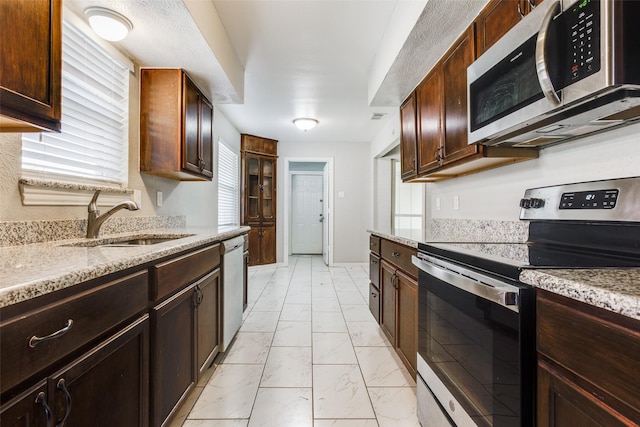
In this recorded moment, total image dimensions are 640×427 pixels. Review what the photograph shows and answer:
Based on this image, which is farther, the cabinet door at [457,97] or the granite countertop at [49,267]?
the cabinet door at [457,97]

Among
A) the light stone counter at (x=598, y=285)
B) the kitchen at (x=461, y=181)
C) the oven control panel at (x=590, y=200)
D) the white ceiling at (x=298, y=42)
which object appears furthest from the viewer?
the white ceiling at (x=298, y=42)

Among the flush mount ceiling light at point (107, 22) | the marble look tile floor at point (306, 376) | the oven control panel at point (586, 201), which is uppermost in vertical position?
the flush mount ceiling light at point (107, 22)

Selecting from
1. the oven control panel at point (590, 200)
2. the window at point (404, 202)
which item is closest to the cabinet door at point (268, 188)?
the window at point (404, 202)

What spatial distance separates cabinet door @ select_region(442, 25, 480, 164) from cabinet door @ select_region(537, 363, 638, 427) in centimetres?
119

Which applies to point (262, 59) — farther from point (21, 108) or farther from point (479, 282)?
point (479, 282)

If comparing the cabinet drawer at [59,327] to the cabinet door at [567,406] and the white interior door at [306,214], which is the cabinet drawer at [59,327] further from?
the white interior door at [306,214]

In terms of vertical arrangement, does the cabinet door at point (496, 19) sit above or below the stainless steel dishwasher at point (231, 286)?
above

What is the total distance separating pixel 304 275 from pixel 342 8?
155 inches

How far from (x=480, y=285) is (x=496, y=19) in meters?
1.30

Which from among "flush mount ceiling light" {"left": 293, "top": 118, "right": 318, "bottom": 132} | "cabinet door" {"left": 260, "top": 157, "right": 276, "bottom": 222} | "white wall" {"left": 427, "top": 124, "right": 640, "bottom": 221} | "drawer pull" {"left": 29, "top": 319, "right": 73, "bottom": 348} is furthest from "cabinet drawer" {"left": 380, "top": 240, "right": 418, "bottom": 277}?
"cabinet door" {"left": 260, "top": 157, "right": 276, "bottom": 222}

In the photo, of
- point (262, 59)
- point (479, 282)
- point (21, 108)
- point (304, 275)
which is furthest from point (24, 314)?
point (304, 275)

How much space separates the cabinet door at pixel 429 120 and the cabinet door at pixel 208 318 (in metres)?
1.71

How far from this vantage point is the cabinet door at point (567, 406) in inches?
23.6

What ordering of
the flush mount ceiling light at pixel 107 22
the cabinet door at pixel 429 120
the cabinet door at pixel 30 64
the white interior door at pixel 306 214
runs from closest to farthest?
1. the cabinet door at pixel 30 64
2. the flush mount ceiling light at pixel 107 22
3. the cabinet door at pixel 429 120
4. the white interior door at pixel 306 214
